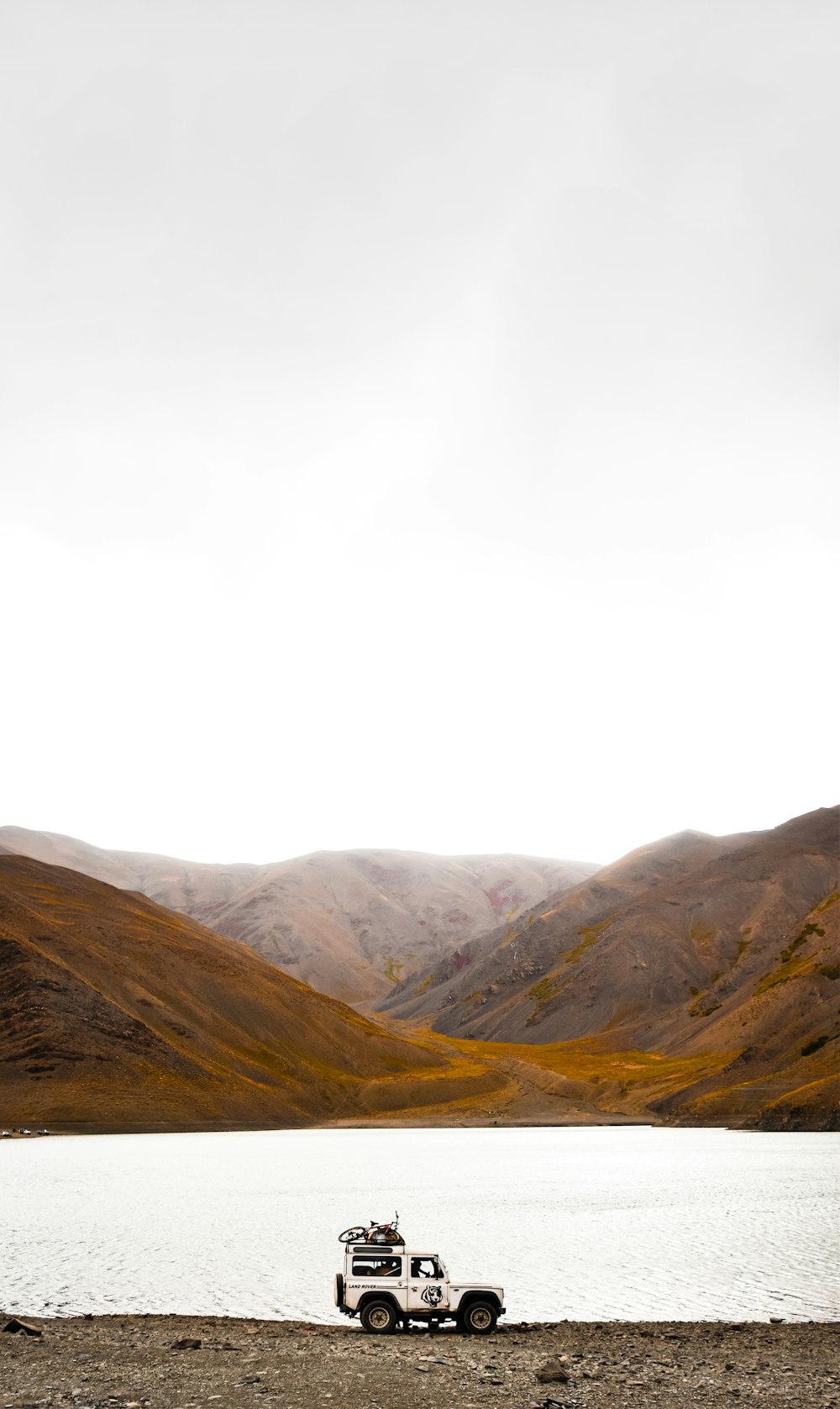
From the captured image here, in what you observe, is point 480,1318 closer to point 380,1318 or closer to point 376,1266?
point 380,1318

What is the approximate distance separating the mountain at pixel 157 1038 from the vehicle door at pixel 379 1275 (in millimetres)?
102550

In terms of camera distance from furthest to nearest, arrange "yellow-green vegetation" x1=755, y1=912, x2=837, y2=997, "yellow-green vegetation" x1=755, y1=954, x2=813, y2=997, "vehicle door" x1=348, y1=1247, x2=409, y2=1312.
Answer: "yellow-green vegetation" x1=755, y1=912, x2=837, y2=997 → "yellow-green vegetation" x1=755, y1=954, x2=813, y2=997 → "vehicle door" x1=348, y1=1247, x2=409, y2=1312

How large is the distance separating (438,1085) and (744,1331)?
148 meters

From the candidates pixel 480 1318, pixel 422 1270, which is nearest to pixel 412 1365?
pixel 480 1318

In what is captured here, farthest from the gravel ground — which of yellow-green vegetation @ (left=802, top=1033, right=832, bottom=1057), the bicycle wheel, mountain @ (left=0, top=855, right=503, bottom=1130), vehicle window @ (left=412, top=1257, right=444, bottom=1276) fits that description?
yellow-green vegetation @ (left=802, top=1033, right=832, bottom=1057)

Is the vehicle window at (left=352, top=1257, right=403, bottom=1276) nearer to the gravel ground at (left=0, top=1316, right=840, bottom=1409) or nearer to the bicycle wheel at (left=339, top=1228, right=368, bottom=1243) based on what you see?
the bicycle wheel at (left=339, top=1228, right=368, bottom=1243)

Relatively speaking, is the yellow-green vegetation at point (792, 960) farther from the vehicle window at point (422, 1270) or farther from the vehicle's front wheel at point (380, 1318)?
the vehicle's front wheel at point (380, 1318)

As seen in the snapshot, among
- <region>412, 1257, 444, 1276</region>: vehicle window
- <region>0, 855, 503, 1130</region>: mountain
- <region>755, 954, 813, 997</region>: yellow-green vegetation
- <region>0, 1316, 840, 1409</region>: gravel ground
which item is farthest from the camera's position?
<region>755, 954, 813, 997</region>: yellow-green vegetation

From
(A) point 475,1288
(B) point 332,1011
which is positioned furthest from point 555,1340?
(B) point 332,1011

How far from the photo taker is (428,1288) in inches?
1031

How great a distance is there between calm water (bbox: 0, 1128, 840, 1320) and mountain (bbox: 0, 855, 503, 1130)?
28.4m

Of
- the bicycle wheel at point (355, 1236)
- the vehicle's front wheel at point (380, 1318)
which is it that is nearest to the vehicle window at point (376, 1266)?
the bicycle wheel at point (355, 1236)

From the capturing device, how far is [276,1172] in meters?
78.1

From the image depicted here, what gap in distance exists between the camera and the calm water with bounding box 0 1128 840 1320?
1244 inches
